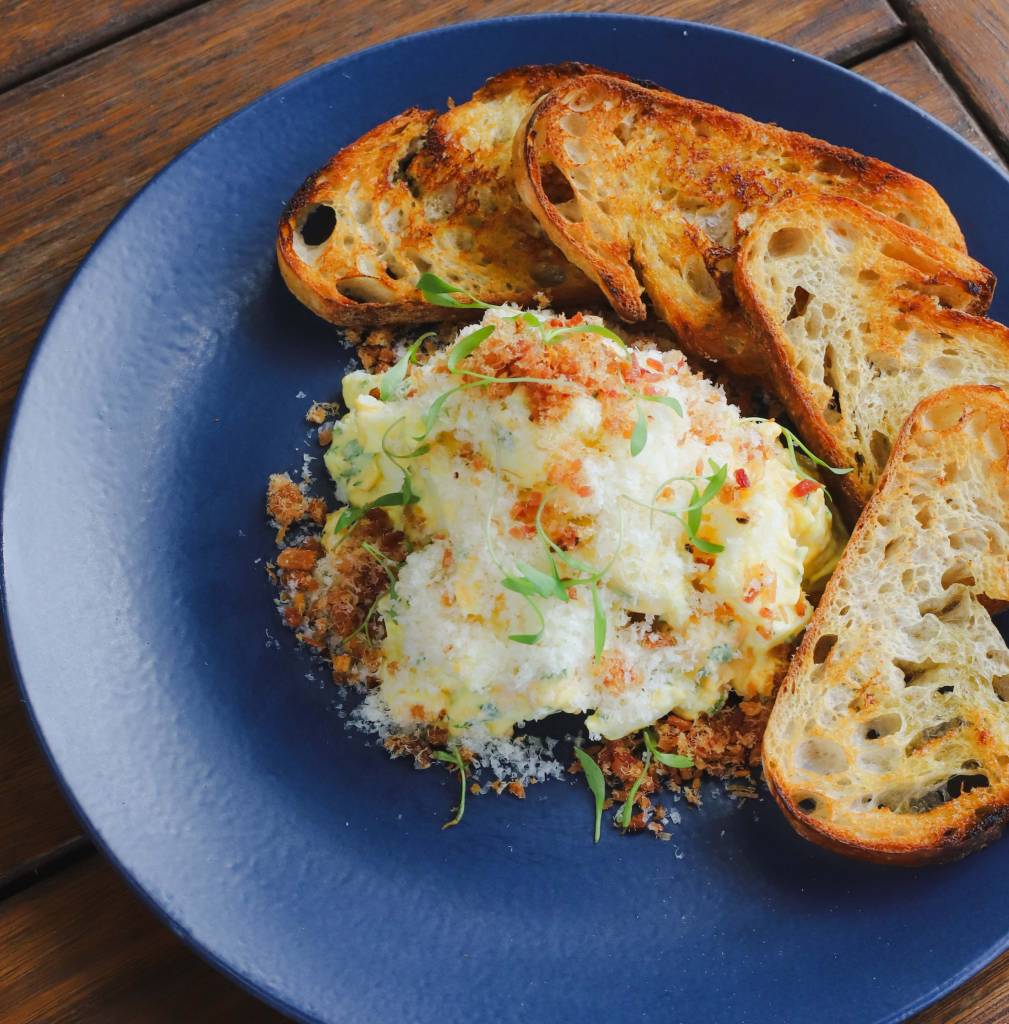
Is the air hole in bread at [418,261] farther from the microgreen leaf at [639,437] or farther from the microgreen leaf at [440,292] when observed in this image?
the microgreen leaf at [639,437]

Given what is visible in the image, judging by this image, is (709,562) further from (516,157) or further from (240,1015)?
(240,1015)

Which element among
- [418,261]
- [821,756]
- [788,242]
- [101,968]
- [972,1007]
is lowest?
[972,1007]

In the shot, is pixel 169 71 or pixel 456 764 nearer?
pixel 456 764

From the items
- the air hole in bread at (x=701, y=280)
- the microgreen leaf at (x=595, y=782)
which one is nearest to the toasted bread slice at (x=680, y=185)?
the air hole in bread at (x=701, y=280)

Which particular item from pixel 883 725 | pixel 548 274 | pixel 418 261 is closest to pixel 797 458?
pixel 883 725

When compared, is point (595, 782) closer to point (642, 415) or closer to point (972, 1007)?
point (642, 415)

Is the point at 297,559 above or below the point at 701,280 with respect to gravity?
below

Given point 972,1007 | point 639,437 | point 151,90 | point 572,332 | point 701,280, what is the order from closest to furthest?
point 639,437, point 572,332, point 972,1007, point 701,280, point 151,90

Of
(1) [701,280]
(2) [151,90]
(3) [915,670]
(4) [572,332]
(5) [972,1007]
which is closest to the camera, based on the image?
(4) [572,332]
